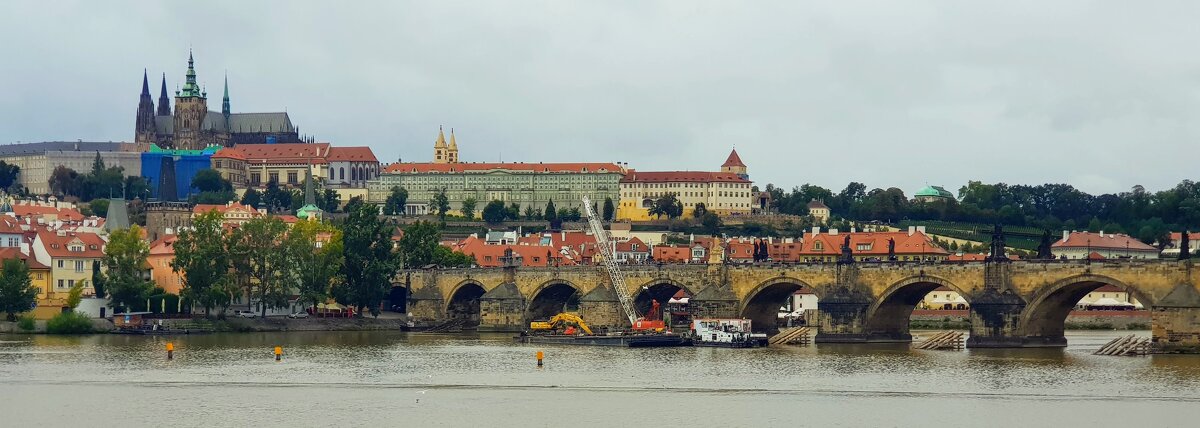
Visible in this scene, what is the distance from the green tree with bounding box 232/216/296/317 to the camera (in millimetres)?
117000

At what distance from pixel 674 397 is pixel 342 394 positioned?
1213 cm

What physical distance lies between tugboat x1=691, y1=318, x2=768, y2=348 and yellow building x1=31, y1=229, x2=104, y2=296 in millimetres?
42493

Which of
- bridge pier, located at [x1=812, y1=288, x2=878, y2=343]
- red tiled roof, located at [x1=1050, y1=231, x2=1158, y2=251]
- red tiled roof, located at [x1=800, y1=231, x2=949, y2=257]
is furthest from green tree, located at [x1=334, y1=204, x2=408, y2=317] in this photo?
red tiled roof, located at [x1=1050, y1=231, x2=1158, y2=251]

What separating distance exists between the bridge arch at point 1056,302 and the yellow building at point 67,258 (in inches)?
2350

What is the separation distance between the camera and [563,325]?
10688 cm

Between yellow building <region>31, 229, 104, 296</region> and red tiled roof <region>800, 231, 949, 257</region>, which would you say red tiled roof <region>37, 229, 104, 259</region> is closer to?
yellow building <region>31, 229, 104, 296</region>

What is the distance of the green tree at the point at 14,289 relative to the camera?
107625mm

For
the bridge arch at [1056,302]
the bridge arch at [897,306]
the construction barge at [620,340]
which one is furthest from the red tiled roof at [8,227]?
the bridge arch at [1056,302]

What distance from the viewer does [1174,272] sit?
82750 millimetres

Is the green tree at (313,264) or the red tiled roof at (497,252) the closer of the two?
the green tree at (313,264)

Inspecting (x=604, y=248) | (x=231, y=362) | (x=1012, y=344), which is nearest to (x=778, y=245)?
(x=604, y=248)

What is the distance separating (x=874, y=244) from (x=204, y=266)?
2395 inches

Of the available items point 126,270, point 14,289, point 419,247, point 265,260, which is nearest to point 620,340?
point 265,260

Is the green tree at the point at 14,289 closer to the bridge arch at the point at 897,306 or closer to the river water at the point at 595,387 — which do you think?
the river water at the point at 595,387
